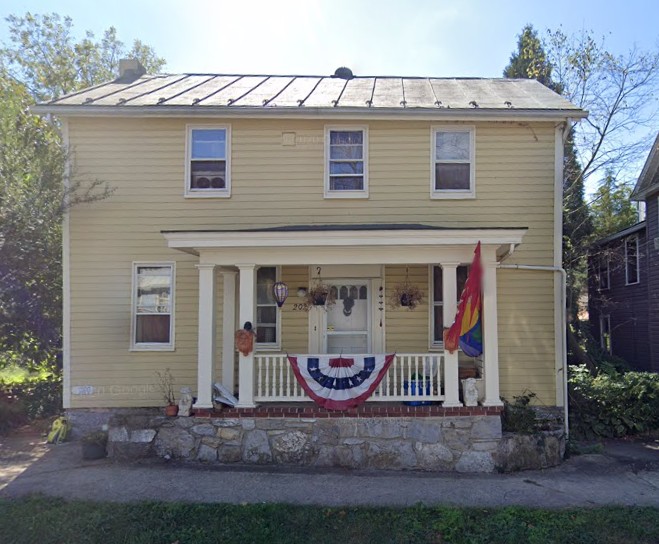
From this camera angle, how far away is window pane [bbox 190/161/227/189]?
9.38 metres

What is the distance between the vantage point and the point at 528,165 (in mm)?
9227

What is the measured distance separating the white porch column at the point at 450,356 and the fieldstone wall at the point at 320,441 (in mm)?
317

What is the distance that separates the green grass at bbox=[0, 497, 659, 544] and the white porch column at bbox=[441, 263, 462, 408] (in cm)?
210

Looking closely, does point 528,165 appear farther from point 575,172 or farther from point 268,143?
point 575,172

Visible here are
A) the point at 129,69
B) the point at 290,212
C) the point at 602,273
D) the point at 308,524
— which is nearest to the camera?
the point at 308,524

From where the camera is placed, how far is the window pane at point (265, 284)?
9.52 meters

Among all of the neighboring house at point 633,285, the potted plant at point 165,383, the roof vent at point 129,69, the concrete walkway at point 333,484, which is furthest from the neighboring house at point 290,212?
the neighboring house at point 633,285

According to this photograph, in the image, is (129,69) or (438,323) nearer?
(438,323)

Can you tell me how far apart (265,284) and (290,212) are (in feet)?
4.77

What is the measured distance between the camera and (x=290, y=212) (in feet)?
30.4

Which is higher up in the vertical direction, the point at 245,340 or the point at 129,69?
the point at 129,69

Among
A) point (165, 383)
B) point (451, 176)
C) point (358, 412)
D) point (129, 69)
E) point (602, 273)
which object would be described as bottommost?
point (358, 412)

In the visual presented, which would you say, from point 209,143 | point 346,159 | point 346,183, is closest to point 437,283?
point 346,183

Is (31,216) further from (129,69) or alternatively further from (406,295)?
(406,295)
